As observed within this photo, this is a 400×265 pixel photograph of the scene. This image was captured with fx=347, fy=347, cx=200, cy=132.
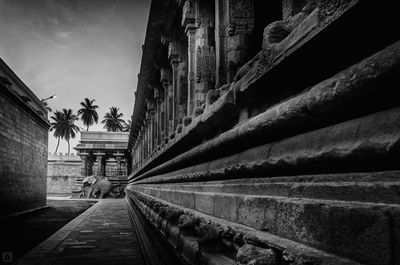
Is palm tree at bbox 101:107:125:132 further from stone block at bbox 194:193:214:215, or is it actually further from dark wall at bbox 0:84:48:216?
stone block at bbox 194:193:214:215

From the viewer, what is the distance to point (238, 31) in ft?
8.69

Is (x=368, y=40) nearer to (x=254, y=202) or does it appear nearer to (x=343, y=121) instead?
(x=343, y=121)

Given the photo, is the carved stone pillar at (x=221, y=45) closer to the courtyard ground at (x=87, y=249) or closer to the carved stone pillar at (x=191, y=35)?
the carved stone pillar at (x=191, y=35)

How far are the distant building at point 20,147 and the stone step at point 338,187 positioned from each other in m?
9.98

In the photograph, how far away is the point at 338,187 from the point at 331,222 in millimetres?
104

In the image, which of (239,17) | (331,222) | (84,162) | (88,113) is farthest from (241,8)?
(88,113)

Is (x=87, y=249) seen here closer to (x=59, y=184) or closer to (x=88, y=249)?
(x=88, y=249)

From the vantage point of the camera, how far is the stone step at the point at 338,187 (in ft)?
2.64

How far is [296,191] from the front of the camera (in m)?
1.22

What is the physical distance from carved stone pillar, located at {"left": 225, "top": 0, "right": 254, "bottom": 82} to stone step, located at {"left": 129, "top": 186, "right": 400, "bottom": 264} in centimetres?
130

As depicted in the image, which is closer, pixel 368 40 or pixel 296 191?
pixel 368 40

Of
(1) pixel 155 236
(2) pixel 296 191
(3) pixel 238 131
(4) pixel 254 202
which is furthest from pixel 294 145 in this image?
(1) pixel 155 236

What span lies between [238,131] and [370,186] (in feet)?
3.21

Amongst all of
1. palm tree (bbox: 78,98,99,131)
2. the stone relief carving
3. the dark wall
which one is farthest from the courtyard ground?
palm tree (bbox: 78,98,99,131)
